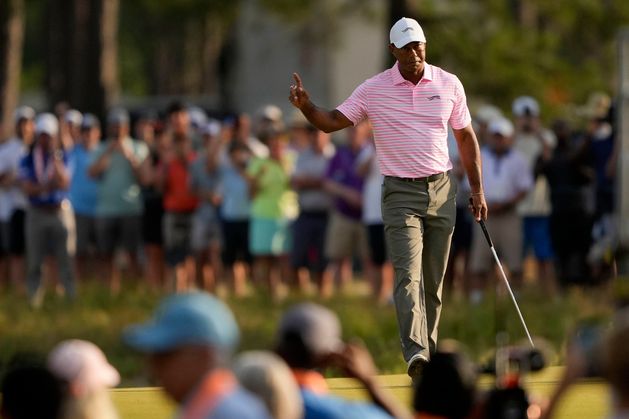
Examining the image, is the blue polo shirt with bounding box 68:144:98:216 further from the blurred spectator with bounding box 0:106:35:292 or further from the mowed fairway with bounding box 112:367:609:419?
the mowed fairway with bounding box 112:367:609:419

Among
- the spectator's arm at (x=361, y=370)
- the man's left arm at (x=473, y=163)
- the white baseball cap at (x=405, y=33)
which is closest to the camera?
the spectator's arm at (x=361, y=370)

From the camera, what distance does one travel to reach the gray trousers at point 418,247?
10078 mm

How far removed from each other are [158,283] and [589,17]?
1415cm

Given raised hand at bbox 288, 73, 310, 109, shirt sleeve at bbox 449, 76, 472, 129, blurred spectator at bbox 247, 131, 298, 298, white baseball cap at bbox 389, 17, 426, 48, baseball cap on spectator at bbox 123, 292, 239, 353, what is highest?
white baseball cap at bbox 389, 17, 426, 48

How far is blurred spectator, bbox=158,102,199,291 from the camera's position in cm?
1834

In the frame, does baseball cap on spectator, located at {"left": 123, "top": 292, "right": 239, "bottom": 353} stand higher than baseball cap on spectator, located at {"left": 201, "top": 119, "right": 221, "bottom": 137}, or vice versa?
baseball cap on spectator, located at {"left": 201, "top": 119, "right": 221, "bottom": 137}

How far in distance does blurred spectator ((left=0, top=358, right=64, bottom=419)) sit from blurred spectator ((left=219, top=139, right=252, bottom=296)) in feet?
40.0

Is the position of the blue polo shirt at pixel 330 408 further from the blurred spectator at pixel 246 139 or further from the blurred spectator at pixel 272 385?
the blurred spectator at pixel 246 139

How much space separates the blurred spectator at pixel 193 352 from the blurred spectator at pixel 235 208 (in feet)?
41.7

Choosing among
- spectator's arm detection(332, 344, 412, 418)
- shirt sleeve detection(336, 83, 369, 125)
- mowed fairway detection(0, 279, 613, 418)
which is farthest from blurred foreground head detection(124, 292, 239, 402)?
mowed fairway detection(0, 279, 613, 418)

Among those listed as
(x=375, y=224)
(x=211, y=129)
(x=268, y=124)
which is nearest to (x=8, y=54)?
(x=211, y=129)

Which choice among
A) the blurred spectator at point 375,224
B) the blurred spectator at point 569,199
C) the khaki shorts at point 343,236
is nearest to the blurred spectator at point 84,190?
the khaki shorts at point 343,236

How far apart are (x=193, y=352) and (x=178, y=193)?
13.0 metres

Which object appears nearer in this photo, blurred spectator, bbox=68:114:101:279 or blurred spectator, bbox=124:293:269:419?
blurred spectator, bbox=124:293:269:419
